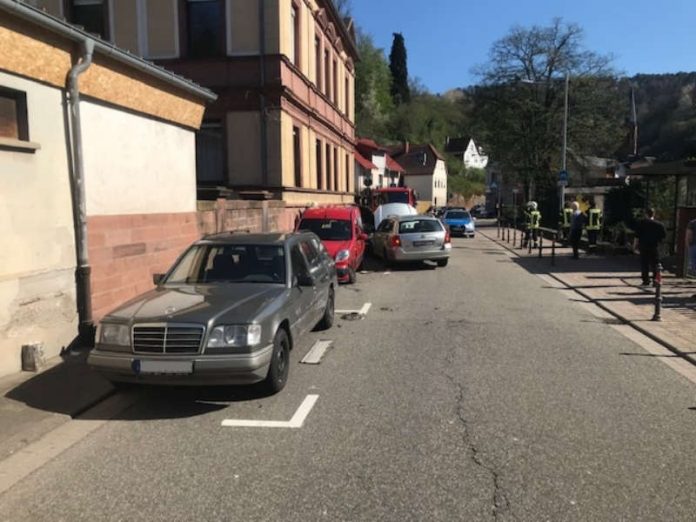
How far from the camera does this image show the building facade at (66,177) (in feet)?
23.0

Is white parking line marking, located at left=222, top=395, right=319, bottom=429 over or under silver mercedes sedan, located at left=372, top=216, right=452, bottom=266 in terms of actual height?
under

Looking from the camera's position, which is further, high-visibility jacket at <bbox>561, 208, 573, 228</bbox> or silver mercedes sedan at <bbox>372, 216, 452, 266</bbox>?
high-visibility jacket at <bbox>561, 208, 573, 228</bbox>

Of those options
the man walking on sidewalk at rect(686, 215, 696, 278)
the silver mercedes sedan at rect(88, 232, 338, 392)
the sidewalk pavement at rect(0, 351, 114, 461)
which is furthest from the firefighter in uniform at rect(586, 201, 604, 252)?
the sidewalk pavement at rect(0, 351, 114, 461)

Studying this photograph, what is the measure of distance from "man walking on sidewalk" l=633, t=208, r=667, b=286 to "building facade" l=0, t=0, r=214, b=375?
977cm

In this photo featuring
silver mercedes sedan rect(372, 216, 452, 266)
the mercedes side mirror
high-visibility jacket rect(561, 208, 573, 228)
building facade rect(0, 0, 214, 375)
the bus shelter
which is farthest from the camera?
high-visibility jacket rect(561, 208, 573, 228)

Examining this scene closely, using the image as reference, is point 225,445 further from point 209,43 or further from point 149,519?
point 209,43

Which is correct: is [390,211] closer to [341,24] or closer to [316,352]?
[341,24]

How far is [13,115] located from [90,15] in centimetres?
1556

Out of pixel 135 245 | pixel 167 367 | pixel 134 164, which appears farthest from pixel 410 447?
pixel 134 164

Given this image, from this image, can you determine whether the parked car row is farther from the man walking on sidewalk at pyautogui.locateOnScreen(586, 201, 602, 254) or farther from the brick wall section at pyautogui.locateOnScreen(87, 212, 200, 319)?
the man walking on sidewalk at pyautogui.locateOnScreen(586, 201, 602, 254)

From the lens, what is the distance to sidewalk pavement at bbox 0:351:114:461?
5375 mm

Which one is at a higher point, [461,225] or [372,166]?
[372,166]

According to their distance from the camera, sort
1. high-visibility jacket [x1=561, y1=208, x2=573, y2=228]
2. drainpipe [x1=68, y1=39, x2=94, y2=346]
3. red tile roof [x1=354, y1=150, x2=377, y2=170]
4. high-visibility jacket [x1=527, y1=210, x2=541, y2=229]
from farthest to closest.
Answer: red tile roof [x1=354, y1=150, x2=377, y2=170] → high-visibility jacket [x1=561, y1=208, x2=573, y2=228] → high-visibility jacket [x1=527, y1=210, x2=541, y2=229] → drainpipe [x1=68, y1=39, x2=94, y2=346]

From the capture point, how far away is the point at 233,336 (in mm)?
5855
